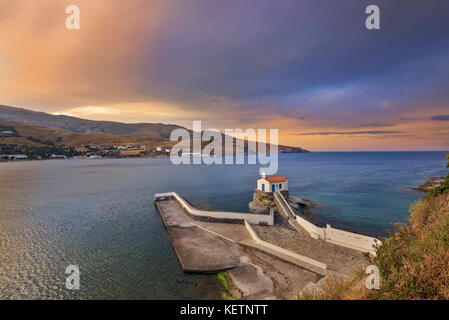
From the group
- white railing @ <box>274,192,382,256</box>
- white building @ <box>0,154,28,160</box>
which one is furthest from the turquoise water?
white building @ <box>0,154,28,160</box>

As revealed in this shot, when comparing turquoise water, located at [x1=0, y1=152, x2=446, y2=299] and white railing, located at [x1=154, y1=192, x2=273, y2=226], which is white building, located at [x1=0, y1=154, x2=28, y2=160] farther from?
white railing, located at [x1=154, y1=192, x2=273, y2=226]

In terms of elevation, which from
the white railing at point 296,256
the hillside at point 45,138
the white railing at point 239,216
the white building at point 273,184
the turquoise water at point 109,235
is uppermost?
Answer: the hillside at point 45,138

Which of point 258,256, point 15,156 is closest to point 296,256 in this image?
point 258,256

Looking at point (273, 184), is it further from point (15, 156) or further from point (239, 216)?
point (15, 156)

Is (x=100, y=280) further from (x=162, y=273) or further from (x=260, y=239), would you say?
(x=260, y=239)

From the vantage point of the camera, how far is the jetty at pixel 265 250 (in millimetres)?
12938

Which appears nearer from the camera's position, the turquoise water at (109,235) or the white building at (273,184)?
the turquoise water at (109,235)

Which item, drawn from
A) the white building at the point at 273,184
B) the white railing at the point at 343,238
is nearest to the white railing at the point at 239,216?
the white railing at the point at 343,238

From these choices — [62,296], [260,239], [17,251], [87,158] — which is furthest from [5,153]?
[260,239]

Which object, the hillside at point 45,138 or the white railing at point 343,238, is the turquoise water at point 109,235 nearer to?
the white railing at point 343,238

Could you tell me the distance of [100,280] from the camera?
1428 cm

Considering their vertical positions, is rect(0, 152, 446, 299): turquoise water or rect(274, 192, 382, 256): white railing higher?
rect(274, 192, 382, 256): white railing

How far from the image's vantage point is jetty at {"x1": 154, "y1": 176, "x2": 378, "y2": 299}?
1294 centimetres

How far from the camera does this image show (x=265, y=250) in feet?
53.9
